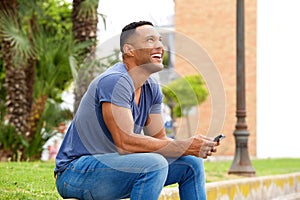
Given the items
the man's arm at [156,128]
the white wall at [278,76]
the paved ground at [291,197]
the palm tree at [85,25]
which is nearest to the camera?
the man's arm at [156,128]

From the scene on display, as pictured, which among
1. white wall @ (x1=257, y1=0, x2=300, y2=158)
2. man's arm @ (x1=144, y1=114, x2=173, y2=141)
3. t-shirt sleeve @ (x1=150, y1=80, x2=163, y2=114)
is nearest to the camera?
t-shirt sleeve @ (x1=150, y1=80, x2=163, y2=114)

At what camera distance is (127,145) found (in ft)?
13.1

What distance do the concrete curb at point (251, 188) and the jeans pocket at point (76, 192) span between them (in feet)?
5.14

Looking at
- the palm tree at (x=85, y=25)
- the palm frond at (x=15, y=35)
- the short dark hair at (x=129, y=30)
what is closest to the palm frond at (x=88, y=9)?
the palm tree at (x=85, y=25)

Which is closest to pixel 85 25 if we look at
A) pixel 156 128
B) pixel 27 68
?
pixel 27 68

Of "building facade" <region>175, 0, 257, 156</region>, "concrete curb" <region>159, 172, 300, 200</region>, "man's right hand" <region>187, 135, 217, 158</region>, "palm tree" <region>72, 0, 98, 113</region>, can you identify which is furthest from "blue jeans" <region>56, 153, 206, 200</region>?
"building facade" <region>175, 0, 257, 156</region>

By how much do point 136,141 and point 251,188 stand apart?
4.54m

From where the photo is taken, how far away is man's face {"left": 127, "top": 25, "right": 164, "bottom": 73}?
13.7 feet

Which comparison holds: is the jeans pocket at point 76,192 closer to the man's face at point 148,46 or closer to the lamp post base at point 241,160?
the man's face at point 148,46

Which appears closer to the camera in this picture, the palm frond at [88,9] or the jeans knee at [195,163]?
the jeans knee at [195,163]

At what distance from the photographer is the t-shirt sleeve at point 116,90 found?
3.99 m

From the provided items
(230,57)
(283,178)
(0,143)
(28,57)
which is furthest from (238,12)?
(230,57)

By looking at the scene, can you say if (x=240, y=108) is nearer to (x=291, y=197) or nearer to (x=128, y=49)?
(x=291, y=197)

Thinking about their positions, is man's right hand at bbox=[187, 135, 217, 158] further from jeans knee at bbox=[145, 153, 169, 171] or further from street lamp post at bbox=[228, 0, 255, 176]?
street lamp post at bbox=[228, 0, 255, 176]
